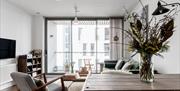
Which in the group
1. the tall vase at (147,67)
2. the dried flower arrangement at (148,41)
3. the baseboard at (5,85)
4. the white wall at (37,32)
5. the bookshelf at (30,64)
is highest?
the white wall at (37,32)

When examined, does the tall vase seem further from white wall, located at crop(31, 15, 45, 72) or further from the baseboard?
white wall, located at crop(31, 15, 45, 72)

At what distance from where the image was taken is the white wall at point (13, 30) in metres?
5.99

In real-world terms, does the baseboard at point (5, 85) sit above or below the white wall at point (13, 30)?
below

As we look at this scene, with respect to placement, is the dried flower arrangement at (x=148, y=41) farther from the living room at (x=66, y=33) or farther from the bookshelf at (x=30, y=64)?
the bookshelf at (x=30, y=64)

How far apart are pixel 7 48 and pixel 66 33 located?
12.2 ft

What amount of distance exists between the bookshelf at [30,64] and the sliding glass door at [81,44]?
0.85 m

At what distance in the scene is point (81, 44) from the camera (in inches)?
377

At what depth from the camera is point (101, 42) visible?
376 inches

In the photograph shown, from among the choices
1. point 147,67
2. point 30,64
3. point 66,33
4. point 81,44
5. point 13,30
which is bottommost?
point 30,64

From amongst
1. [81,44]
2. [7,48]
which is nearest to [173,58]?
[7,48]

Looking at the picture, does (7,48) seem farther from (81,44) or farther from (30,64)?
(81,44)

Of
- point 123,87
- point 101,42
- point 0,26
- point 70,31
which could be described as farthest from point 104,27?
point 123,87

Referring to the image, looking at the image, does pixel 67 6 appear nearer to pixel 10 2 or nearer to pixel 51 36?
pixel 10 2

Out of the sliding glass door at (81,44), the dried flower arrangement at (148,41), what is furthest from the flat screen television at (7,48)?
the dried flower arrangement at (148,41)
